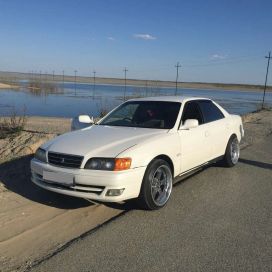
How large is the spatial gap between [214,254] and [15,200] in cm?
309

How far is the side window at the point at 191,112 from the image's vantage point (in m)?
6.80

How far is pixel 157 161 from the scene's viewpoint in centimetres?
559

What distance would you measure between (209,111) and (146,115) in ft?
4.49

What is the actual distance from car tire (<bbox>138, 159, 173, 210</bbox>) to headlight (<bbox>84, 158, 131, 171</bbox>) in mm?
382

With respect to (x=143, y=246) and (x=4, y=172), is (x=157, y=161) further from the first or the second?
(x=4, y=172)

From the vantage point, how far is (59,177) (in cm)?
531

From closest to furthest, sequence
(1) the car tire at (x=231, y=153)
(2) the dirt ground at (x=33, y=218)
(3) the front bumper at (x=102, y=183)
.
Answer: (2) the dirt ground at (x=33, y=218) < (3) the front bumper at (x=102, y=183) < (1) the car tire at (x=231, y=153)

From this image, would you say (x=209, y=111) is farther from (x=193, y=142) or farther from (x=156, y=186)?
(x=156, y=186)

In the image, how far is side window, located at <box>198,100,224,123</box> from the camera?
24.1ft

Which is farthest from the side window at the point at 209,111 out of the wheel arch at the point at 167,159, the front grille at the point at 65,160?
the front grille at the point at 65,160

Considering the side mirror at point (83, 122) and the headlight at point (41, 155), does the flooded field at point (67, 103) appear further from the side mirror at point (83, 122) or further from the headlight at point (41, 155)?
the headlight at point (41, 155)

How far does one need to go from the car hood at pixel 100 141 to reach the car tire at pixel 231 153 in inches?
94.1

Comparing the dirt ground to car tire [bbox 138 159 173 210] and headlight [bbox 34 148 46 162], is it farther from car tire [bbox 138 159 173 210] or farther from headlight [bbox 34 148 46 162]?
headlight [bbox 34 148 46 162]

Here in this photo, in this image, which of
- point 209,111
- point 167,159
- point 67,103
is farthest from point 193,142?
point 67,103
